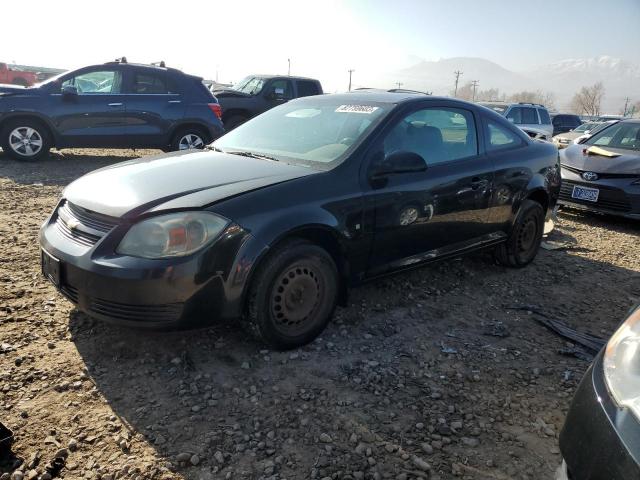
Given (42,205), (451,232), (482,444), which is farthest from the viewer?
(42,205)

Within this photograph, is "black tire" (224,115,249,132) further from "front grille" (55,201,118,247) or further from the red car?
the red car

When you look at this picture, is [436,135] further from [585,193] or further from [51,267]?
[585,193]

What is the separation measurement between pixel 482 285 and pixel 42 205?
500 centimetres

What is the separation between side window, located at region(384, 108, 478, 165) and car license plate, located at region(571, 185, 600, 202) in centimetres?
369

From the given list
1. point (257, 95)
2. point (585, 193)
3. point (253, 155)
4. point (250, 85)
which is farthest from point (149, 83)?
point (585, 193)

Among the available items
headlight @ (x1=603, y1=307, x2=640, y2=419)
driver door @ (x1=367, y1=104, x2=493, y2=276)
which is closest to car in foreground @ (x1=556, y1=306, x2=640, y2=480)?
headlight @ (x1=603, y1=307, x2=640, y2=419)

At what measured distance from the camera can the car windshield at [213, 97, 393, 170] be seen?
3385 millimetres

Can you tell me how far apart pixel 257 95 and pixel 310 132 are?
9.26m

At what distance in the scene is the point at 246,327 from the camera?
291 centimetres

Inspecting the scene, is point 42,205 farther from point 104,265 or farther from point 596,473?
point 596,473

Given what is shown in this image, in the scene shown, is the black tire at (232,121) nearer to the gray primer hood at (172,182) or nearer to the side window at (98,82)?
the side window at (98,82)

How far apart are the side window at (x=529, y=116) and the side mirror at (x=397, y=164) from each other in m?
13.4

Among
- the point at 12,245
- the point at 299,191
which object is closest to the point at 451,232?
the point at 299,191

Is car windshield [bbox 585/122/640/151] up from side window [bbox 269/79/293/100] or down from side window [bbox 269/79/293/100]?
down
